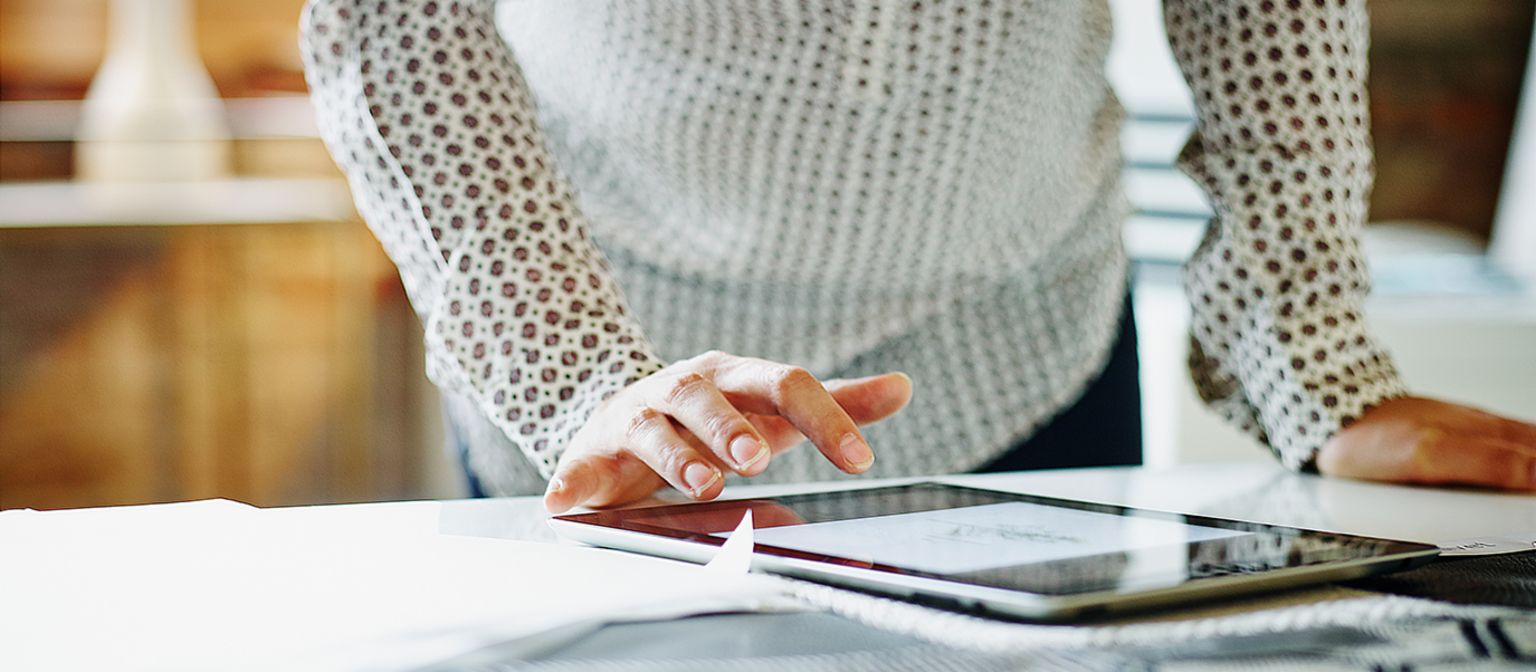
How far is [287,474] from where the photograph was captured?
91.5 inches

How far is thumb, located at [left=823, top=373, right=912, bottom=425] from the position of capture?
635 mm

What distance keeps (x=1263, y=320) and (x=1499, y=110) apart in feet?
4.41

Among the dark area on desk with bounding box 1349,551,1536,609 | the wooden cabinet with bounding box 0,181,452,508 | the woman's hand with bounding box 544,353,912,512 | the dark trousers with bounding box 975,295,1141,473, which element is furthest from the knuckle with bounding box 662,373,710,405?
the wooden cabinet with bounding box 0,181,452,508

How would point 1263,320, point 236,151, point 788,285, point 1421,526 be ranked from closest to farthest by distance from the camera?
point 1421,526
point 1263,320
point 788,285
point 236,151

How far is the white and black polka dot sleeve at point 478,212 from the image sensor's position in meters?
0.70

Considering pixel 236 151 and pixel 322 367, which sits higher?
pixel 236 151

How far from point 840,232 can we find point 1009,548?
0.49 m

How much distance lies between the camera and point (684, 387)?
0.60 metres

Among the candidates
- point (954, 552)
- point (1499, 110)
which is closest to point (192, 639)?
point (954, 552)

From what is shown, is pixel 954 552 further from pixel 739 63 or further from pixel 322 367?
pixel 322 367

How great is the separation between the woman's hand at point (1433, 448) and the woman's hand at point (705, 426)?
248 millimetres

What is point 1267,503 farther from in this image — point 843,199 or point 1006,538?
point 843,199

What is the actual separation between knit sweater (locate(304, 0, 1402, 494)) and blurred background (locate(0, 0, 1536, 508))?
0.95m

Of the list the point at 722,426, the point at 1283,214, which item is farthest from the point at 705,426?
the point at 1283,214
